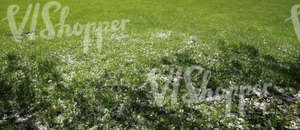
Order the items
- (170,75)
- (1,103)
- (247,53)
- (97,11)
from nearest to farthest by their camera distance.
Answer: (1,103) → (170,75) → (247,53) → (97,11)

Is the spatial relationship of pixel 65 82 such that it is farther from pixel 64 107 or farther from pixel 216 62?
pixel 216 62

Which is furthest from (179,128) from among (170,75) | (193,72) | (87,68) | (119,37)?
(119,37)

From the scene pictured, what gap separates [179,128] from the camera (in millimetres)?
7406

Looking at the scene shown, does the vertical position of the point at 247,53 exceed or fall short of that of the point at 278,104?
it exceeds it

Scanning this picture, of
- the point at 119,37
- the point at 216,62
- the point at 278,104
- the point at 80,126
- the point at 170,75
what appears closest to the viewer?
the point at 80,126

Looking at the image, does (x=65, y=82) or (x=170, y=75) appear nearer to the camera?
(x=65, y=82)

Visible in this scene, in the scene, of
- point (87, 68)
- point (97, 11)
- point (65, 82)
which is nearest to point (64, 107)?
point (65, 82)

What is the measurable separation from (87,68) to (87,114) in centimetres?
517

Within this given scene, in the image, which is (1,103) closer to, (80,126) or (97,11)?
(80,126)

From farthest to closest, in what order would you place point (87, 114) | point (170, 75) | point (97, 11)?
point (97, 11) → point (170, 75) → point (87, 114)

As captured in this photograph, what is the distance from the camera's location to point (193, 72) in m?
12.5

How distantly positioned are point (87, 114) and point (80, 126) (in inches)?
29.0

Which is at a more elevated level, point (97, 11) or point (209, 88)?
point (97, 11)

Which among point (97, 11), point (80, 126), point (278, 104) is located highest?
point (97, 11)
